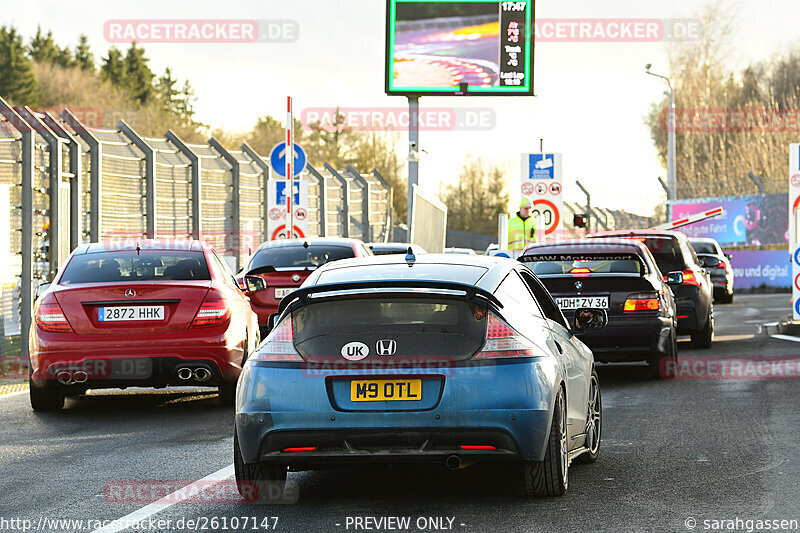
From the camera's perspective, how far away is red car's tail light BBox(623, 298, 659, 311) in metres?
14.1

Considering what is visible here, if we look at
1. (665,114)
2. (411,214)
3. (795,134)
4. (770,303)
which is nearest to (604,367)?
(411,214)

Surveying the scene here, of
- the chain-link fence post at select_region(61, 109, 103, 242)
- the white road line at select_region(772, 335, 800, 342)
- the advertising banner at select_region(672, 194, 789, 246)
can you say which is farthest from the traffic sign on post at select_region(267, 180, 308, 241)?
the advertising banner at select_region(672, 194, 789, 246)

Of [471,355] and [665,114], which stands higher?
[665,114]

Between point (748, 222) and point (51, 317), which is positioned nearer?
point (51, 317)

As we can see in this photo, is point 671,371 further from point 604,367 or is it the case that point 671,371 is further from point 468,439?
point 468,439

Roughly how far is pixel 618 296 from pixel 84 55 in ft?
300

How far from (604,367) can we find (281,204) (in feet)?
42.0

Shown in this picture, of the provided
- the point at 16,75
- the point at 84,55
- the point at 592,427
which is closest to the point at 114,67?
the point at 84,55

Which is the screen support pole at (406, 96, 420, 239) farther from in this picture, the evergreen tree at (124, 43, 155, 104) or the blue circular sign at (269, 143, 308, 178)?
the evergreen tree at (124, 43, 155, 104)

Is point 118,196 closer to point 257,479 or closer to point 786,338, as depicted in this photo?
point 786,338

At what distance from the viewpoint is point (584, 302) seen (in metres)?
14.0

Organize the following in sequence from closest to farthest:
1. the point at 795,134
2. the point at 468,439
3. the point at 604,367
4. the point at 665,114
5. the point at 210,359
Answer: the point at 468,439
the point at 210,359
the point at 604,367
the point at 795,134
the point at 665,114

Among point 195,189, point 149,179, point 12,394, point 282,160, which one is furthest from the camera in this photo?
point 195,189

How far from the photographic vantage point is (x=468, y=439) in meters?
6.83
